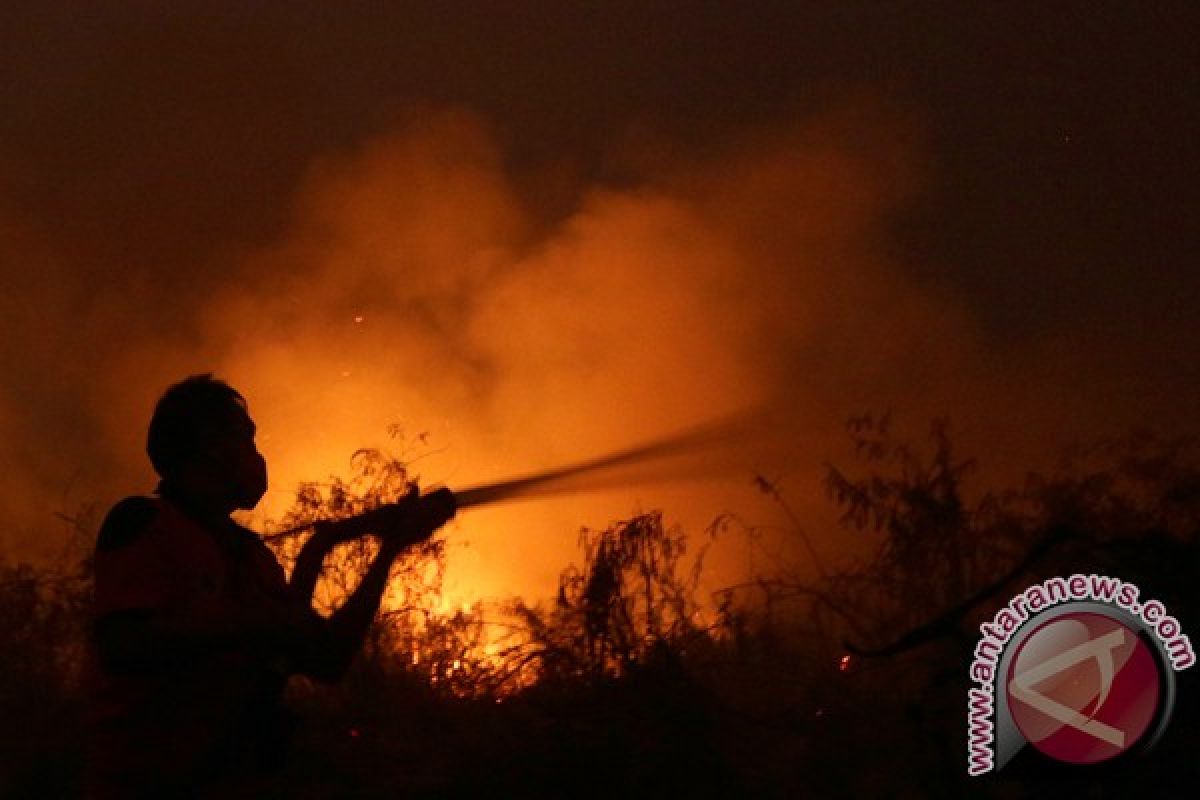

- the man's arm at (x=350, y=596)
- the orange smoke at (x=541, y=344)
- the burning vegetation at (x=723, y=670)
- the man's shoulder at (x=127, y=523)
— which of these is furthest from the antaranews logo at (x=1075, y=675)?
the orange smoke at (x=541, y=344)

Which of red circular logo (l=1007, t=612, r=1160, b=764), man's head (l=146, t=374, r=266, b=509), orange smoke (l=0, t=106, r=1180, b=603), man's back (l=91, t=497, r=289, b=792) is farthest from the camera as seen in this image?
orange smoke (l=0, t=106, r=1180, b=603)

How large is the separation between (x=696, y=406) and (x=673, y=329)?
0.54 meters

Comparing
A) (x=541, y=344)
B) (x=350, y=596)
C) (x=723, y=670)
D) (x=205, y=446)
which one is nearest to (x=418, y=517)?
(x=350, y=596)

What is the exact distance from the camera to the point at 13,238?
11.0 m

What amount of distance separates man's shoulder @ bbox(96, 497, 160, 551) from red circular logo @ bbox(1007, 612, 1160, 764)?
1.94 metres

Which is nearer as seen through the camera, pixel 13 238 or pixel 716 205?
pixel 716 205

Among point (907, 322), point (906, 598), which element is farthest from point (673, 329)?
point (906, 598)

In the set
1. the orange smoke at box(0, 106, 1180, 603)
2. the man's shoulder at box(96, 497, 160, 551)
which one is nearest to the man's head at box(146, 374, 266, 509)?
the man's shoulder at box(96, 497, 160, 551)

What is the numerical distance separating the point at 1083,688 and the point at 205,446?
76.4 inches

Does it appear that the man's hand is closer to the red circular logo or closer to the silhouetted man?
the silhouetted man

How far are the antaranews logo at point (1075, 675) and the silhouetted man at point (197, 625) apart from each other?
147cm

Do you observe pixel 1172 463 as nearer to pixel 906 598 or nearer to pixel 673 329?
pixel 906 598

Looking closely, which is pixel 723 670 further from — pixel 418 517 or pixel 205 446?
pixel 205 446

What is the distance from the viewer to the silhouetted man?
269 centimetres
